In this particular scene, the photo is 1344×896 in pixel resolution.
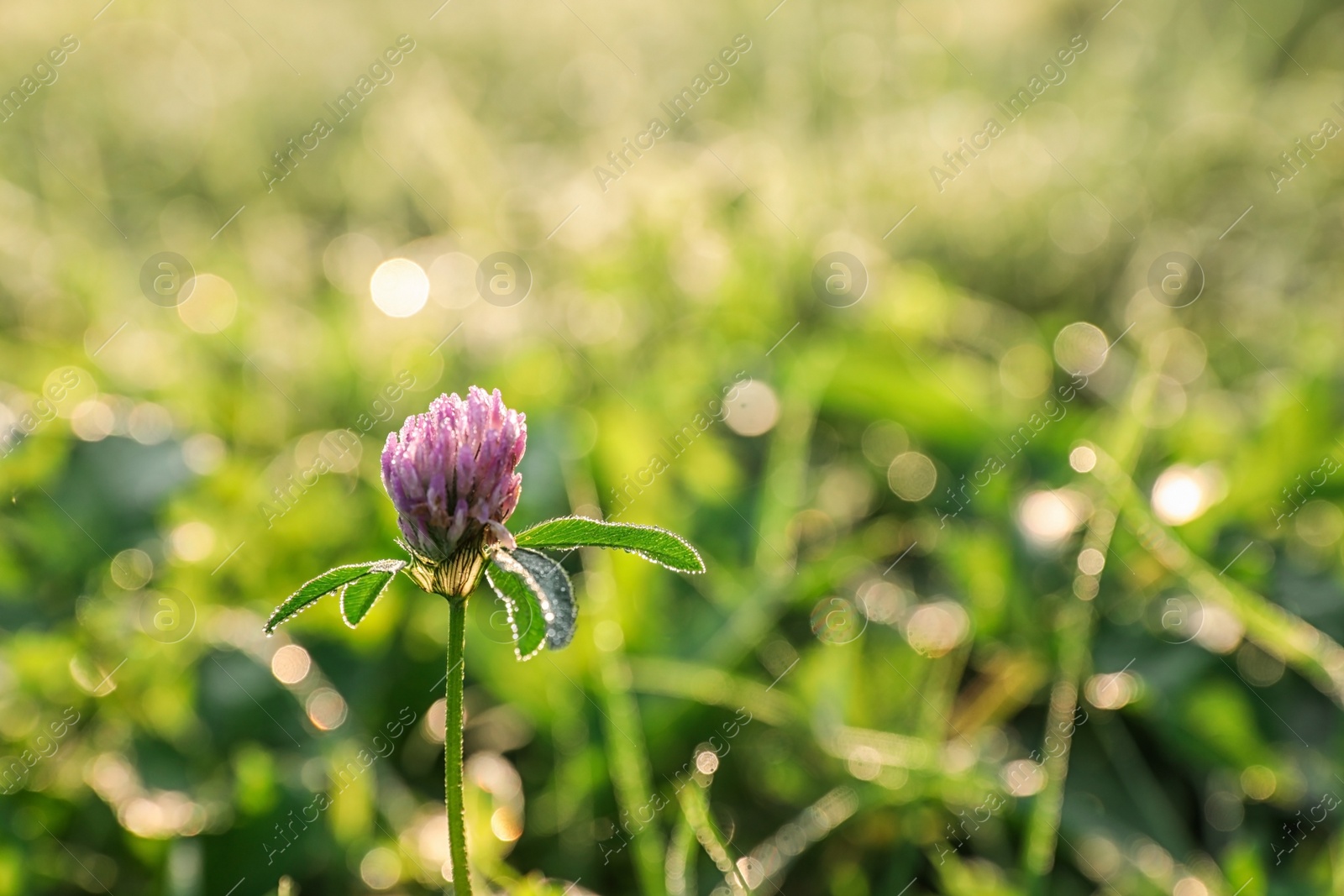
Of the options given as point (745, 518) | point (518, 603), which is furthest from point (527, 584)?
point (745, 518)

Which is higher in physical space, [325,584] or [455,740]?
[325,584]

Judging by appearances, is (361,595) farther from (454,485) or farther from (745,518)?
(745,518)

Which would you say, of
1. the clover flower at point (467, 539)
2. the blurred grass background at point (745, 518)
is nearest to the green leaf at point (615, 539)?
the clover flower at point (467, 539)

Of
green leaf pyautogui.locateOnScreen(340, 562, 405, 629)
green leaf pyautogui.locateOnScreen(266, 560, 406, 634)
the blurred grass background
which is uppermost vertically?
green leaf pyautogui.locateOnScreen(266, 560, 406, 634)

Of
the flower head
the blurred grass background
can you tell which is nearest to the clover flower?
the flower head

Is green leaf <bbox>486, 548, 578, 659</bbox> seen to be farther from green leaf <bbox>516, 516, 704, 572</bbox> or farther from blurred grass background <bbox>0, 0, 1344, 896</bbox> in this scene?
blurred grass background <bbox>0, 0, 1344, 896</bbox>

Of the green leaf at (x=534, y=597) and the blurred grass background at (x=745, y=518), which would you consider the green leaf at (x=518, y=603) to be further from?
the blurred grass background at (x=745, y=518)

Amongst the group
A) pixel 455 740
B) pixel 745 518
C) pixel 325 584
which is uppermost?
pixel 325 584
